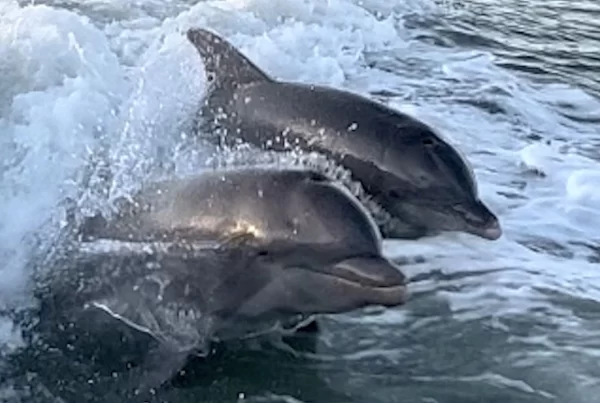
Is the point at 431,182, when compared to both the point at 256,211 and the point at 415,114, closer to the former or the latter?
the point at 256,211

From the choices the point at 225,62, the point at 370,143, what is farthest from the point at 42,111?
the point at 370,143

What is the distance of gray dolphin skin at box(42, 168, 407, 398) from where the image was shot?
258 inches

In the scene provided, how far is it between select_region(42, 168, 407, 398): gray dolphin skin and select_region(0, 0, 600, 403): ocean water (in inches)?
12.7

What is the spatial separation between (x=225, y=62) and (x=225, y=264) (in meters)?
2.51

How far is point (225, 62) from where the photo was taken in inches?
351

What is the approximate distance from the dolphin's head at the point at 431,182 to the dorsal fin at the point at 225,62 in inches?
46.0

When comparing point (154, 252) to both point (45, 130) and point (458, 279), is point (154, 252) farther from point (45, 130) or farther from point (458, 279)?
point (45, 130)

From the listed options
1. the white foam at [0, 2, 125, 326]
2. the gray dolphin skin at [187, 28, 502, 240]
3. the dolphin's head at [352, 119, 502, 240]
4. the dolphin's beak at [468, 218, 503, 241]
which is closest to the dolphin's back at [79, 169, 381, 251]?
the white foam at [0, 2, 125, 326]

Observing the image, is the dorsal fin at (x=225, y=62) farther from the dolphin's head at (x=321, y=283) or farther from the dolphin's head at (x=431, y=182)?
the dolphin's head at (x=321, y=283)

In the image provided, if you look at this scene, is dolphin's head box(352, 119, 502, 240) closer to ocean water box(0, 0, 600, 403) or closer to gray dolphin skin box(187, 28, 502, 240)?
gray dolphin skin box(187, 28, 502, 240)

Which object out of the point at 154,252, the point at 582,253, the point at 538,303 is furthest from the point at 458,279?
the point at 154,252

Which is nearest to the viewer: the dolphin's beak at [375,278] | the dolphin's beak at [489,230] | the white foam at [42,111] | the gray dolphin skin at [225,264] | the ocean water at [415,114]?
the dolphin's beak at [375,278]

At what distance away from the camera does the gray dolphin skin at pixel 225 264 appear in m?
6.55

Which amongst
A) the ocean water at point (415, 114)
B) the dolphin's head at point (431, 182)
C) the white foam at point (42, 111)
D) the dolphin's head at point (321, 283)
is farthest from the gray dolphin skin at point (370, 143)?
the dolphin's head at point (321, 283)
